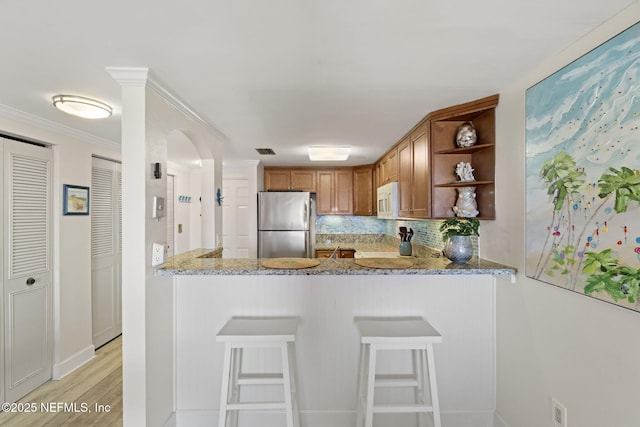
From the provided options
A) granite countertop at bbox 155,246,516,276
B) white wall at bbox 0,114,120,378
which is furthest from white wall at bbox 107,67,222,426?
white wall at bbox 0,114,120,378

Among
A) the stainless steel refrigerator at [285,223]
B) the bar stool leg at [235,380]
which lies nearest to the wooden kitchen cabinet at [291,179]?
the stainless steel refrigerator at [285,223]

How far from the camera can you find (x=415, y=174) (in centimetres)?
252

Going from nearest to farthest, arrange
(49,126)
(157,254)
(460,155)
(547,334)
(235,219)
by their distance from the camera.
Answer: (547,334) < (157,254) < (460,155) < (49,126) < (235,219)

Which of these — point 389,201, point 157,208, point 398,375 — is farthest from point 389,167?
point 157,208

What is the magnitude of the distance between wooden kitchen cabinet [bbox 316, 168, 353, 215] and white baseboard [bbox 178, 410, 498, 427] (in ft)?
9.75

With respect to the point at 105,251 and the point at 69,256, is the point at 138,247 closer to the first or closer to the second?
the point at 69,256

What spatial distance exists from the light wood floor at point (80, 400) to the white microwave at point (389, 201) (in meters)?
2.87

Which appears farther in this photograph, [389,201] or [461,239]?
[389,201]

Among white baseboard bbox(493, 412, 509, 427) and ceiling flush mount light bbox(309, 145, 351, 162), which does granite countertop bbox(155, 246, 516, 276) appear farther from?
ceiling flush mount light bbox(309, 145, 351, 162)

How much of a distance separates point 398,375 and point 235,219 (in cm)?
375

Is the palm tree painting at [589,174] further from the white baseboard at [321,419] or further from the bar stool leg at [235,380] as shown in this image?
the bar stool leg at [235,380]

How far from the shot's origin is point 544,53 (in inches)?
54.3

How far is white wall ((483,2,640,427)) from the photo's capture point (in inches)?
43.2

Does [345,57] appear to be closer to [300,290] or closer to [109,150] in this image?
[300,290]
